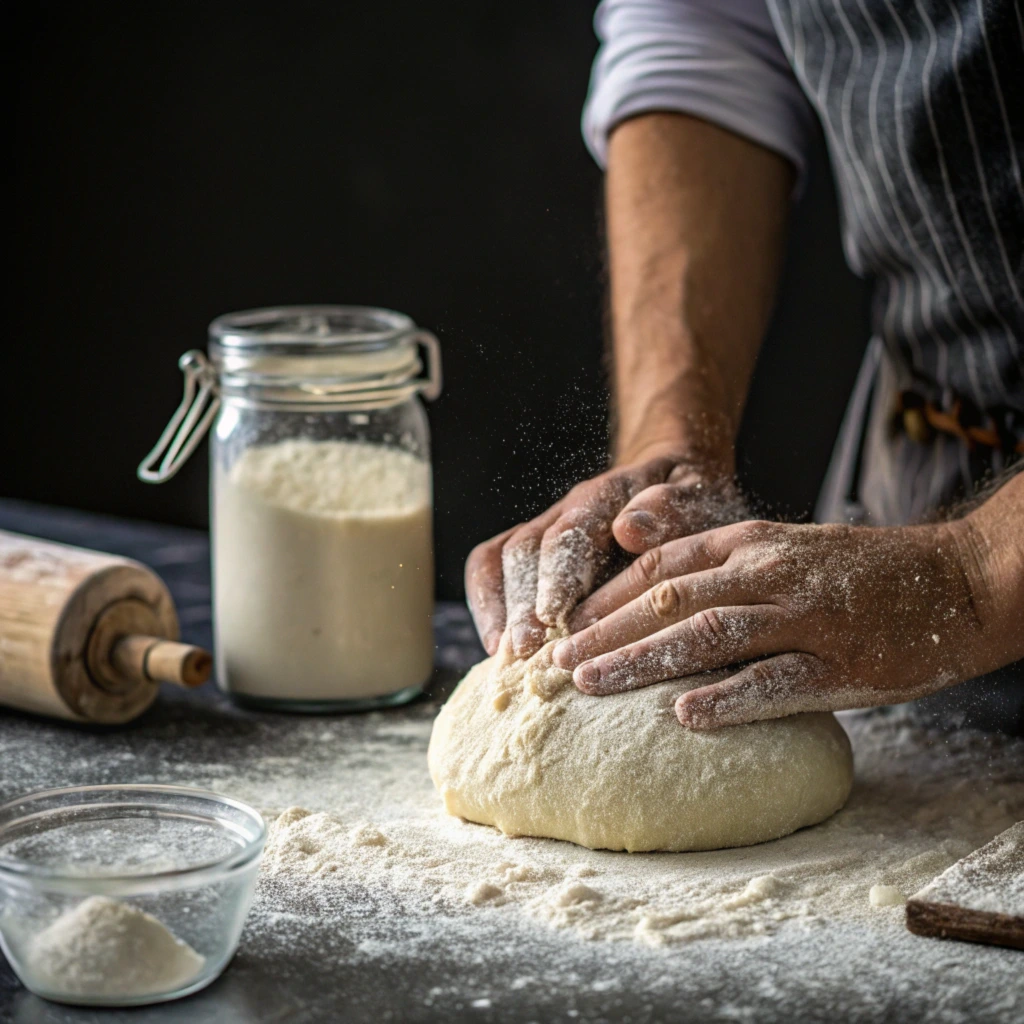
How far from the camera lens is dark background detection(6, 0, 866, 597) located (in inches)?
105

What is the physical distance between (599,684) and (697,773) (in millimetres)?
115

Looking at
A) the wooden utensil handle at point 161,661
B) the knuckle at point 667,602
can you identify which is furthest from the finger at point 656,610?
the wooden utensil handle at point 161,661

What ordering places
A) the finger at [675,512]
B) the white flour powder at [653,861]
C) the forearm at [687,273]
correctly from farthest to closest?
the forearm at [687,273]
the finger at [675,512]
the white flour powder at [653,861]

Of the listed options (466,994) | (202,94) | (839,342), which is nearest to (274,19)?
(202,94)

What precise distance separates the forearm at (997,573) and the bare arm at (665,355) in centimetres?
23

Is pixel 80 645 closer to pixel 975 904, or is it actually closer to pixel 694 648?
pixel 694 648

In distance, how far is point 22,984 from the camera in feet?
3.15

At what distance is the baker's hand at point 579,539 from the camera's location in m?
1.30

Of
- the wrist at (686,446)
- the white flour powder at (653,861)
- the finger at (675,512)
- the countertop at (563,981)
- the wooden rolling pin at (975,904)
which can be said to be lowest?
the white flour powder at (653,861)

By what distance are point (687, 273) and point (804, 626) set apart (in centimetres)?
58

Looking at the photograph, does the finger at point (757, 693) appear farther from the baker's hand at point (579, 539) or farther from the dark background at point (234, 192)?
the dark background at point (234, 192)

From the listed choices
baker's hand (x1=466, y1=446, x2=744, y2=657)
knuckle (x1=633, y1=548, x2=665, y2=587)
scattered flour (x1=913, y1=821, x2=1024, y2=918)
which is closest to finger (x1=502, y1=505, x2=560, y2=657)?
baker's hand (x1=466, y1=446, x2=744, y2=657)

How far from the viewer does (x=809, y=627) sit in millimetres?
1194

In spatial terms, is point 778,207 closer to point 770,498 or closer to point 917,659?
point 770,498
